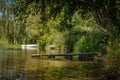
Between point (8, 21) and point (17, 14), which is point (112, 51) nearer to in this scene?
point (17, 14)

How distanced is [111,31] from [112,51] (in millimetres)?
1077

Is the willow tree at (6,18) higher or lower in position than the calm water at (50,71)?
higher

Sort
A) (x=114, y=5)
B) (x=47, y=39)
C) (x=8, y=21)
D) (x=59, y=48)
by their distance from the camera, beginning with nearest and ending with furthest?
(x=114, y=5)
(x=8, y=21)
(x=59, y=48)
(x=47, y=39)

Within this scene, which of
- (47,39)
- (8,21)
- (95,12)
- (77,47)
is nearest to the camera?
(95,12)

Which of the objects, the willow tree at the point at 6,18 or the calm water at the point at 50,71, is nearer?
the calm water at the point at 50,71

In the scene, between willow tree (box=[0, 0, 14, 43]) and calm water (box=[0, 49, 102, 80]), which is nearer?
calm water (box=[0, 49, 102, 80])

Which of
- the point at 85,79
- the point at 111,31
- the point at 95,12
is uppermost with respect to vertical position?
the point at 95,12

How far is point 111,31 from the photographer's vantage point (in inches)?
623

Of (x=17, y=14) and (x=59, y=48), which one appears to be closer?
(x=17, y=14)

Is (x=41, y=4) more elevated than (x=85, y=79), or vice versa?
(x=41, y=4)

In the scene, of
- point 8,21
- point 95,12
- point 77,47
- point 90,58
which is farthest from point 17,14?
point 77,47

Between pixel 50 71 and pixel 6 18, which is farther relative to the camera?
pixel 6 18

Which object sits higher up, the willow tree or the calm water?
the willow tree

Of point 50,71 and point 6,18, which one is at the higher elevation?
point 6,18
